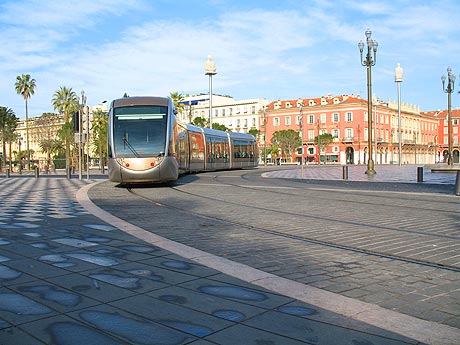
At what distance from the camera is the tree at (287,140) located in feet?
319

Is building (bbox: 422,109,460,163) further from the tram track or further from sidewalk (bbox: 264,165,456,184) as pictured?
the tram track

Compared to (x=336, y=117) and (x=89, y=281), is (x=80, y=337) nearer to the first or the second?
(x=89, y=281)

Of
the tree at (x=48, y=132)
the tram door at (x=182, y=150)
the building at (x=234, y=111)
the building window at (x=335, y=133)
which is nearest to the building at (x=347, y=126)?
the building window at (x=335, y=133)

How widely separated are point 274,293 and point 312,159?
103634 millimetres

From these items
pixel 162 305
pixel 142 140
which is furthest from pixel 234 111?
pixel 162 305

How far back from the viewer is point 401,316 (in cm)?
391

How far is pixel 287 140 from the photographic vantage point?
97.2 m

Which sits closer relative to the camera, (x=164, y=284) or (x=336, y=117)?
(x=164, y=284)

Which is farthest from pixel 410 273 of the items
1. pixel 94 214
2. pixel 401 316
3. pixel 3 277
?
pixel 94 214

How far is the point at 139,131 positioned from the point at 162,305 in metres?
14.0

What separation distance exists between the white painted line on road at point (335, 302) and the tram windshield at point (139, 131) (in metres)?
10.9

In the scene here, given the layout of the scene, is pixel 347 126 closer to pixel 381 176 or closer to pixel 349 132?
pixel 349 132

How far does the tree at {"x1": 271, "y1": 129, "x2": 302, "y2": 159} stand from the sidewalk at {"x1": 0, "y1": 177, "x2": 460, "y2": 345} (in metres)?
91.6

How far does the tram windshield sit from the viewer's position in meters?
17.4
